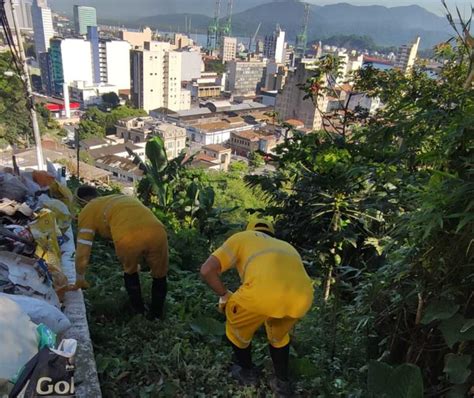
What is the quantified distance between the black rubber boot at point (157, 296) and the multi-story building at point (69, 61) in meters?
69.9

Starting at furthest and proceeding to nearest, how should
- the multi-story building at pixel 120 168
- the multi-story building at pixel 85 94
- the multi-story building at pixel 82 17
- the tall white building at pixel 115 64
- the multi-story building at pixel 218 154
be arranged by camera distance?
the multi-story building at pixel 82 17 < the tall white building at pixel 115 64 < the multi-story building at pixel 85 94 < the multi-story building at pixel 218 154 < the multi-story building at pixel 120 168

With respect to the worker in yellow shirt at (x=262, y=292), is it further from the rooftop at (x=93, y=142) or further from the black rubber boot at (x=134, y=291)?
the rooftop at (x=93, y=142)

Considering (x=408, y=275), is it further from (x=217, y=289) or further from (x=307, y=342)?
(x=307, y=342)

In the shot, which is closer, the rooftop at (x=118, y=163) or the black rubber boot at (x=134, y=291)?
the black rubber boot at (x=134, y=291)

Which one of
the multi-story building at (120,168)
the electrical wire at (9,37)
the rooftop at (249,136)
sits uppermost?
the electrical wire at (9,37)

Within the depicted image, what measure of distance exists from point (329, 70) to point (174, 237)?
10.7ft

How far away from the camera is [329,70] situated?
5453 mm

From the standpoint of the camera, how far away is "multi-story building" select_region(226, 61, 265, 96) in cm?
8225

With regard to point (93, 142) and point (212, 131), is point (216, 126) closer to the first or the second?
point (212, 131)

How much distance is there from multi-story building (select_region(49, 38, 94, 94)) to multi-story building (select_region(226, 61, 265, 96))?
91.9 feet

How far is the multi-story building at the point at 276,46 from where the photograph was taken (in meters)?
123

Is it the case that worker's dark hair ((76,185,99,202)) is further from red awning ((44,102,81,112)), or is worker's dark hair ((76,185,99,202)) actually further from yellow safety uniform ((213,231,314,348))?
red awning ((44,102,81,112))

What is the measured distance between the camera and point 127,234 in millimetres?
2988

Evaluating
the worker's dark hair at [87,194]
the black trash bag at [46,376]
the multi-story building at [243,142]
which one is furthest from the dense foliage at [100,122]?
the black trash bag at [46,376]
